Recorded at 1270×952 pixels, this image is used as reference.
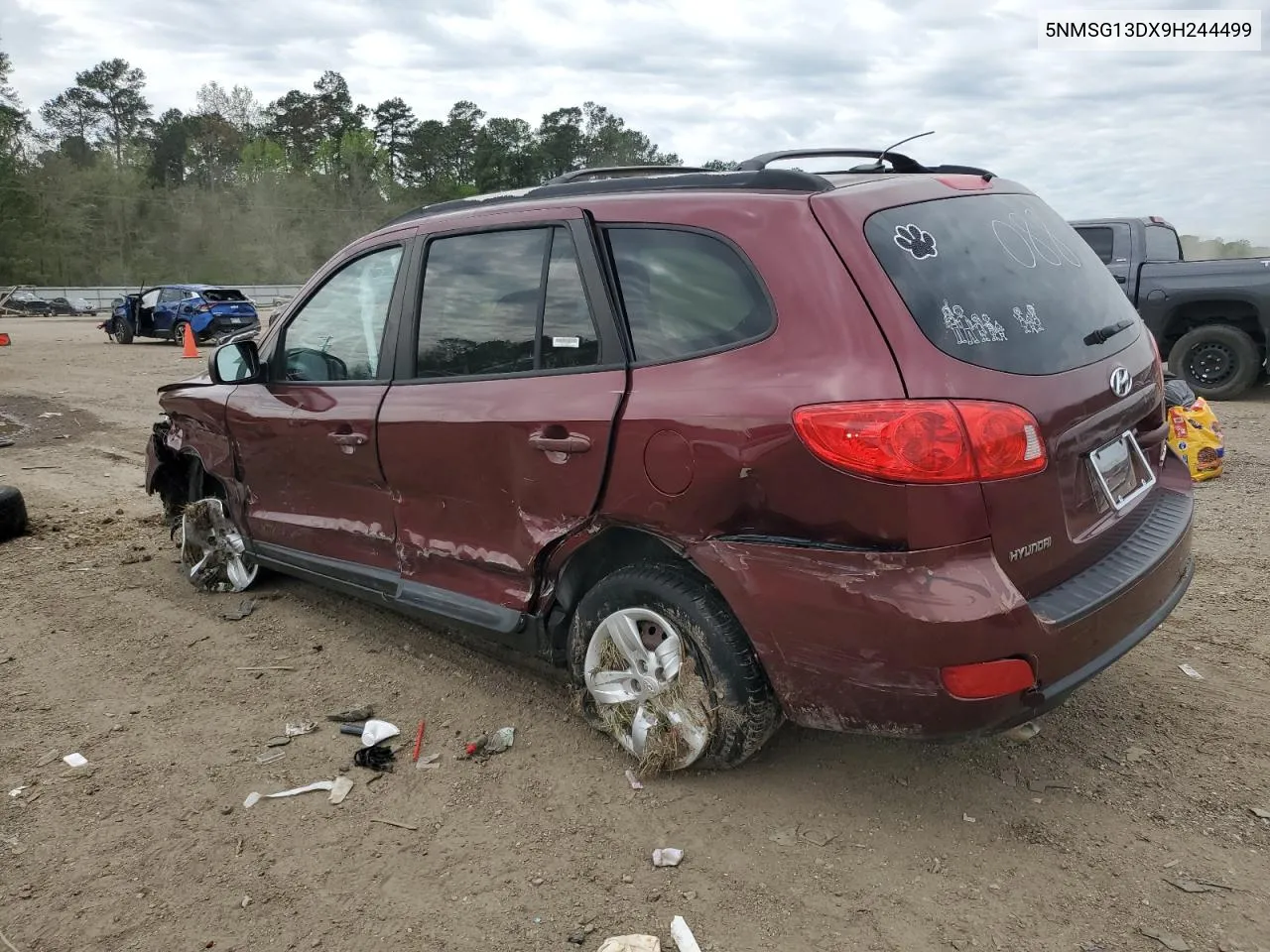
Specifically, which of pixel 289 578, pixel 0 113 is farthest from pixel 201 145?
pixel 289 578

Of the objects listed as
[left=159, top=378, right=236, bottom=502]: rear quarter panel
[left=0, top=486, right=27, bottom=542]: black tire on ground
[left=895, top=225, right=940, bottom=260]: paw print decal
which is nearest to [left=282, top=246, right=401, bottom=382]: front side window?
[left=159, top=378, right=236, bottom=502]: rear quarter panel

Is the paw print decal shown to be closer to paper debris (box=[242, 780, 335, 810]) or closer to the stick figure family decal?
the stick figure family decal

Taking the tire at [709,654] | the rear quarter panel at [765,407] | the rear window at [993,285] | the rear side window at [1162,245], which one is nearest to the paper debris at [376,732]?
the tire at [709,654]

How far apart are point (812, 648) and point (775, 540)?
0.98 feet

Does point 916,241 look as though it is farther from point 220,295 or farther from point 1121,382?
point 220,295

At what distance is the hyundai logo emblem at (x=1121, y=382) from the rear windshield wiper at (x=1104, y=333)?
10cm

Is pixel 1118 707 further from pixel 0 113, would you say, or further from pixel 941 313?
pixel 0 113

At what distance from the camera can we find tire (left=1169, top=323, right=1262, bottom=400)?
980 centimetres

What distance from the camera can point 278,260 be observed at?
217ft

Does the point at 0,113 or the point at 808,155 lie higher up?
the point at 0,113

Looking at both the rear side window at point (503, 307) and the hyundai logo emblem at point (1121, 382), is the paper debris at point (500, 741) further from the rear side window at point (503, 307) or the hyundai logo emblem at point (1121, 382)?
the hyundai logo emblem at point (1121, 382)

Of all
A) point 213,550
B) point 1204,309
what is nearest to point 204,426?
point 213,550

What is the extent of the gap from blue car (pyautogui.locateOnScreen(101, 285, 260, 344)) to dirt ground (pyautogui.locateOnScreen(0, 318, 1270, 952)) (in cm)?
1994

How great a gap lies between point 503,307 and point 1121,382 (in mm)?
1986
